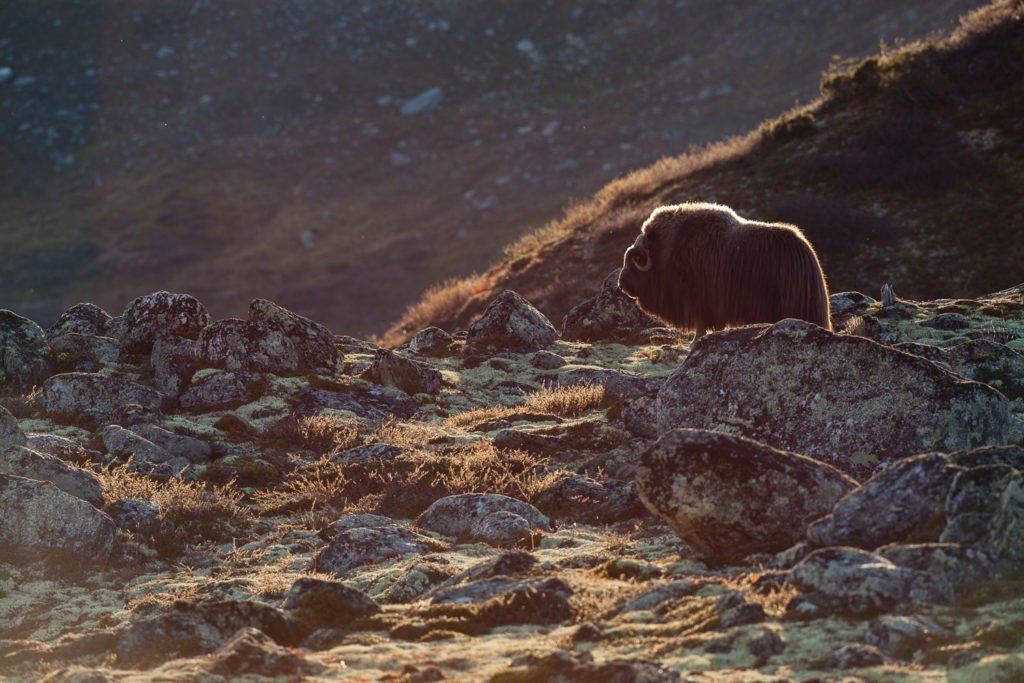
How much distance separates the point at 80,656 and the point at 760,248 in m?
7.76

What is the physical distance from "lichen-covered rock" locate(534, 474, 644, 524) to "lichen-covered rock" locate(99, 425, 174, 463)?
4.20 meters

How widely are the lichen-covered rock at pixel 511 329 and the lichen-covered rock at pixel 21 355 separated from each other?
7009mm

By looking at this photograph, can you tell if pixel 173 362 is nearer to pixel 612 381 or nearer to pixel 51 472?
pixel 51 472

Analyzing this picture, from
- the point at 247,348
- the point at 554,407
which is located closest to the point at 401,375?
the point at 247,348

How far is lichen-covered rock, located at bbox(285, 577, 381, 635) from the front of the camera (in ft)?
18.2

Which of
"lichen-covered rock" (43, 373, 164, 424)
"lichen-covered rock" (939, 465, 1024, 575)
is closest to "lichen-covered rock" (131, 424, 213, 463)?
"lichen-covered rock" (43, 373, 164, 424)

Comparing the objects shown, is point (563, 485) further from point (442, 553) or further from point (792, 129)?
point (792, 129)

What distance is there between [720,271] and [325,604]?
655 cm

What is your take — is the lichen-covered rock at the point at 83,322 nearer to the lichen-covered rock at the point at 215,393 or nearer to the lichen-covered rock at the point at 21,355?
the lichen-covered rock at the point at 21,355

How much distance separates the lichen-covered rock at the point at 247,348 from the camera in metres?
13.9

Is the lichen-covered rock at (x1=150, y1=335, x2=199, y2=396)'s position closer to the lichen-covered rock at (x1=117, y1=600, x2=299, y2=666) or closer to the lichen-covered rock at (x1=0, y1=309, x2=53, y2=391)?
the lichen-covered rock at (x1=0, y1=309, x2=53, y2=391)

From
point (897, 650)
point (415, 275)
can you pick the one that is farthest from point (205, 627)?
point (415, 275)

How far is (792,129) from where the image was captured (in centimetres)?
3133

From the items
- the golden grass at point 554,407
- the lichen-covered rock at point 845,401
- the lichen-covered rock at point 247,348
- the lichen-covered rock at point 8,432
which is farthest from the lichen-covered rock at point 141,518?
the lichen-covered rock at point 247,348
